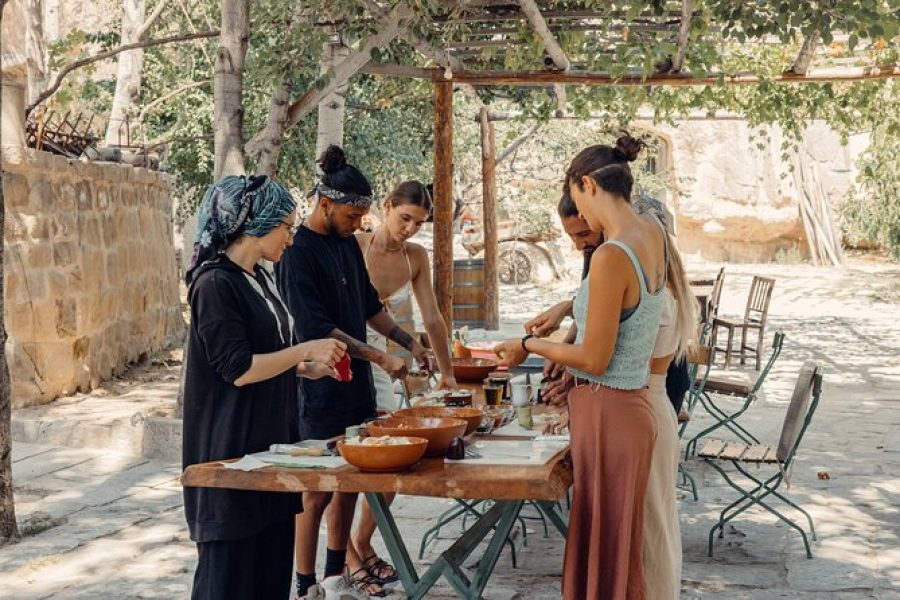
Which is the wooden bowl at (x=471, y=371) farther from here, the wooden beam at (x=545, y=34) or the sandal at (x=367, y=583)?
the wooden beam at (x=545, y=34)

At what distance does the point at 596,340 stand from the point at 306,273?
1.39m

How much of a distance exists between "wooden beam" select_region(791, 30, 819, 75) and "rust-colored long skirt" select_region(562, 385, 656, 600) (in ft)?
19.2

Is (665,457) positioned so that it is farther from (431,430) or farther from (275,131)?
(275,131)

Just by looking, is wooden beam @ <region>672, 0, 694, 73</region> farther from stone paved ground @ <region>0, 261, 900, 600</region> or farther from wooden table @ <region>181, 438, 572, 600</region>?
wooden table @ <region>181, 438, 572, 600</region>

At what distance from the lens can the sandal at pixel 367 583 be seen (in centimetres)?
473

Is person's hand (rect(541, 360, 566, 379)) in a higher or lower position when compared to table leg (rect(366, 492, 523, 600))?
higher

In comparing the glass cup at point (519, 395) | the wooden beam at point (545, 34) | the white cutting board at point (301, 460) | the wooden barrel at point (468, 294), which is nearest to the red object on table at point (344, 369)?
the white cutting board at point (301, 460)

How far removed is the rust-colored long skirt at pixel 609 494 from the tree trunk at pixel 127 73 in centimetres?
1097

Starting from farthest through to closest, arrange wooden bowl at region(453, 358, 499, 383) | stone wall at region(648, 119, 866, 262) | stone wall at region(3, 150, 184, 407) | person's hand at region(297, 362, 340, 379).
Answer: stone wall at region(648, 119, 866, 262) → stone wall at region(3, 150, 184, 407) → wooden bowl at region(453, 358, 499, 383) → person's hand at region(297, 362, 340, 379)

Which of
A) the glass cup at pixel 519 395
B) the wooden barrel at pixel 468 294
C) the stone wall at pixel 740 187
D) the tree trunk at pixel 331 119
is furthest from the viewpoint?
the stone wall at pixel 740 187

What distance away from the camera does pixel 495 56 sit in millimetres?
10422

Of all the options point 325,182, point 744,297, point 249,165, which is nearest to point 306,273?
point 325,182

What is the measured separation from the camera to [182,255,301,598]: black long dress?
10.7ft

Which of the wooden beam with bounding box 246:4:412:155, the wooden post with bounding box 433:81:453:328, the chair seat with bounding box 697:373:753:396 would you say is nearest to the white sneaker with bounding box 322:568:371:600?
the chair seat with bounding box 697:373:753:396
